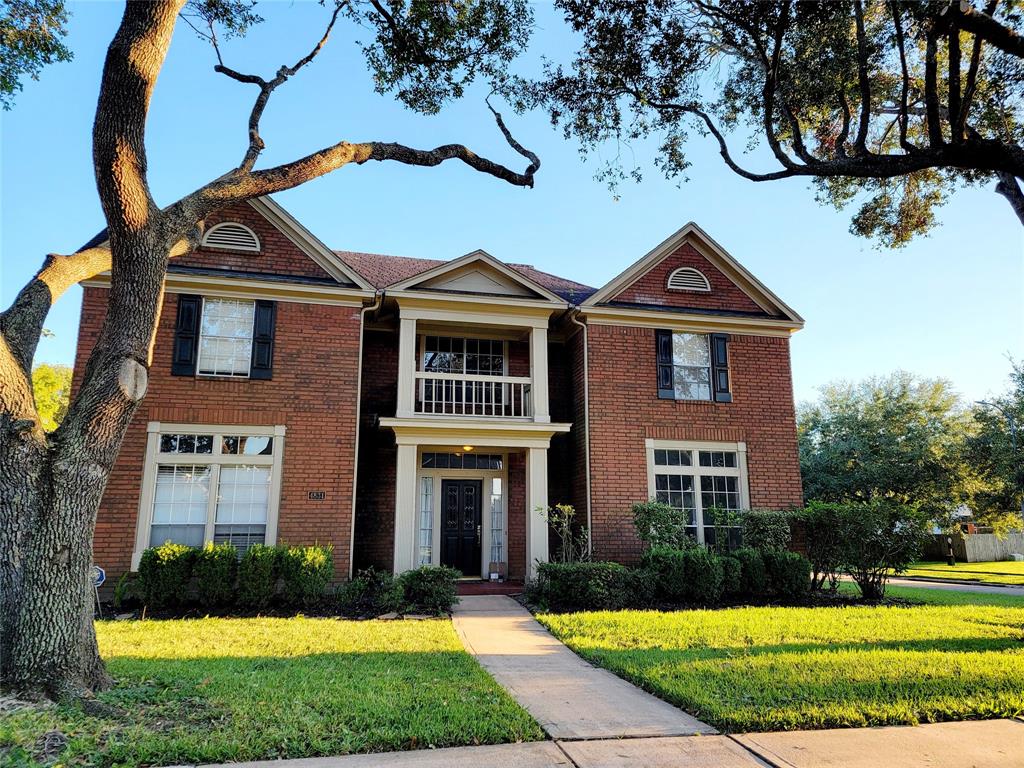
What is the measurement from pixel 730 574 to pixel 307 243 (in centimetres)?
998

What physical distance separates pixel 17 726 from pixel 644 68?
10.6m

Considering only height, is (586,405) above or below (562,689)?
above

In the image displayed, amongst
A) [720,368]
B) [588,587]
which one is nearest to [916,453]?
[720,368]

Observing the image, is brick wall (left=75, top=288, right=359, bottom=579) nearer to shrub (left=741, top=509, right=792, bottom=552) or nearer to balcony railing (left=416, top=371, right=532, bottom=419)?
balcony railing (left=416, top=371, right=532, bottom=419)

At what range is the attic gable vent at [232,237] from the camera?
11.7m

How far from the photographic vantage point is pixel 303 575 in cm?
991

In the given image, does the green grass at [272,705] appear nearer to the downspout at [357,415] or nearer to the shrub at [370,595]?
the shrub at [370,595]

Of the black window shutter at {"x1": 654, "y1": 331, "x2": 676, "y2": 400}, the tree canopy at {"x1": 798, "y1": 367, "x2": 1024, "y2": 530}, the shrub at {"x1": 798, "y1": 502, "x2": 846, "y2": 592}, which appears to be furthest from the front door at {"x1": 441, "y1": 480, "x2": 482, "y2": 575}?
the tree canopy at {"x1": 798, "y1": 367, "x2": 1024, "y2": 530}

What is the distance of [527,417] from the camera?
1268 cm

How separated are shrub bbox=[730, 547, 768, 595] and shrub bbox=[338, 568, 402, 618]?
239 inches

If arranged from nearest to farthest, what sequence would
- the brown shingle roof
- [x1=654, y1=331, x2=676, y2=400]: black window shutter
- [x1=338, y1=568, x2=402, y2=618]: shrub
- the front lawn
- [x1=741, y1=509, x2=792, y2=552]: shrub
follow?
the front lawn → [x1=338, y1=568, x2=402, y2=618]: shrub → [x1=741, y1=509, x2=792, y2=552]: shrub → [x1=654, y1=331, x2=676, y2=400]: black window shutter → the brown shingle roof

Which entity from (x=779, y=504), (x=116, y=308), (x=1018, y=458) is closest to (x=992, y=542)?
(x=1018, y=458)

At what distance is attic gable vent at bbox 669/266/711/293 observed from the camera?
14.0 meters

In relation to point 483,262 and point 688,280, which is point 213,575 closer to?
point 483,262
